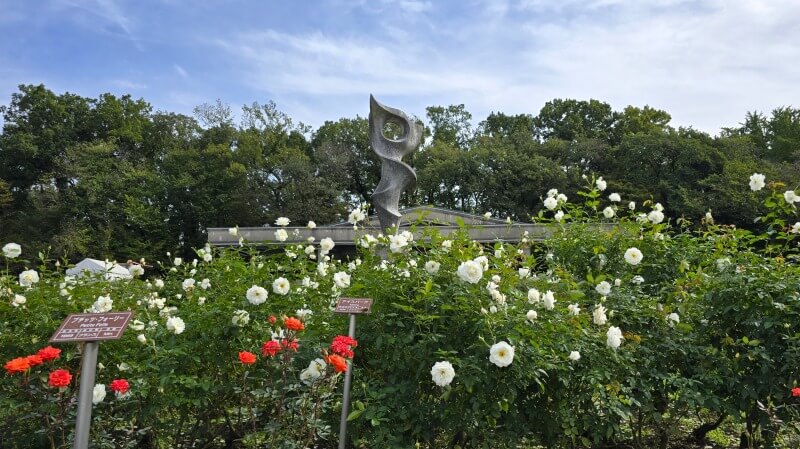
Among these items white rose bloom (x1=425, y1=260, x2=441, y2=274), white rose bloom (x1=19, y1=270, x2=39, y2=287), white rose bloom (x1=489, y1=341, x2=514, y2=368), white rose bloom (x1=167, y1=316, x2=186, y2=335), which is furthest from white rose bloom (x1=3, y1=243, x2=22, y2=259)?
white rose bloom (x1=489, y1=341, x2=514, y2=368)

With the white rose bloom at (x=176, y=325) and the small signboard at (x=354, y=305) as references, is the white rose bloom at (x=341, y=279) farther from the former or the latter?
the white rose bloom at (x=176, y=325)

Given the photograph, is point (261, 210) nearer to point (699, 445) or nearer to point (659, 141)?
point (659, 141)

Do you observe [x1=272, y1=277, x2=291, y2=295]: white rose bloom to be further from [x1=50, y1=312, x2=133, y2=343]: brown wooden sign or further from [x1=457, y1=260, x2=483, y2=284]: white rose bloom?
[x1=457, y1=260, x2=483, y2=284]: white rose bloom

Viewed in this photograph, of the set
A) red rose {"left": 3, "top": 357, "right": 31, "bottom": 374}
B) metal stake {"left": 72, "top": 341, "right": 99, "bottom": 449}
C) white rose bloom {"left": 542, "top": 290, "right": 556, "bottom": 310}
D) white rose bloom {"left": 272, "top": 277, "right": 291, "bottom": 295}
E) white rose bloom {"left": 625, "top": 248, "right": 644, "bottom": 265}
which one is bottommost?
metal stake {"left": 72, "top": 341, "right": 99, "bottom": 449}

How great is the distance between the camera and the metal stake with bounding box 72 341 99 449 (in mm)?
2461

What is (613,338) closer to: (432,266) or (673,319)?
(673,319)

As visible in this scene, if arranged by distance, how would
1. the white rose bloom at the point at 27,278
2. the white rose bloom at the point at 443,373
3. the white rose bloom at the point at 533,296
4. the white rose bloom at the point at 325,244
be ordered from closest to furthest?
the white rose bloom at the point at 443,373
the white rose bloom at the point at 533,296
the white rose bloom at the point at 27,278
the white rose bloom at the point at 325,244

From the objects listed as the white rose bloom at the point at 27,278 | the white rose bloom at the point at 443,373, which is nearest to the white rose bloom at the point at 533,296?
the white rose bloom at the point at 443,373

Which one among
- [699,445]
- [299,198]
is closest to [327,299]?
[699,445]

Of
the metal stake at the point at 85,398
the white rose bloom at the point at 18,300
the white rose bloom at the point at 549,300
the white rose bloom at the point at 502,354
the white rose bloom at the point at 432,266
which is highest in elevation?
the white rose bloom at the point at 432,266

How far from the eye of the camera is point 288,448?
3.11 m

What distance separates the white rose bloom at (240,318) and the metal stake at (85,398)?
72 centimetres

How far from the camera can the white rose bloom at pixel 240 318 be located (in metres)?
3.16

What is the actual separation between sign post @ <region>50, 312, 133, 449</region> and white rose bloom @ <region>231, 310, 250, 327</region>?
58 cm
